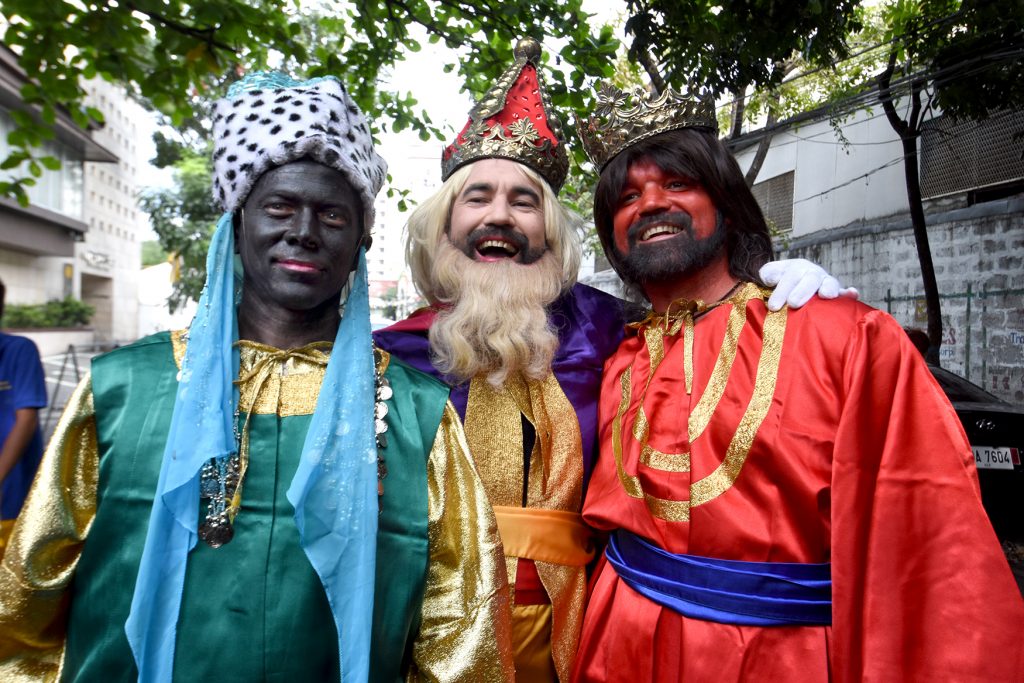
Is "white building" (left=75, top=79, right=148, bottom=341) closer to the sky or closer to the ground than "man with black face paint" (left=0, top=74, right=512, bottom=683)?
closer to the sky

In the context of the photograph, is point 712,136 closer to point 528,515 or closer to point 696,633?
point 528,515

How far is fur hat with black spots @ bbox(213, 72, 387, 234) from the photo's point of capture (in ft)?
5.49

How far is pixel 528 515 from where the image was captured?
7.06ft


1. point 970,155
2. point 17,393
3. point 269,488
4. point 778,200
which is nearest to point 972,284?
point 970,155

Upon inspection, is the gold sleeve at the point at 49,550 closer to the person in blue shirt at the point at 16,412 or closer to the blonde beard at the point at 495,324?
the blonde beard at the point at 495,324

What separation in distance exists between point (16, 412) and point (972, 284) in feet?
26.2

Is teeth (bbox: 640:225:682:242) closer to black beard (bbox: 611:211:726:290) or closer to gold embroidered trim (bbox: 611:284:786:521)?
black beard (bbox: 611:211:726:290)

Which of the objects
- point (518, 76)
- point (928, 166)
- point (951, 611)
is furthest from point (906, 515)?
point (928, 166)

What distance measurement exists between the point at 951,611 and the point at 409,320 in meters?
1.81

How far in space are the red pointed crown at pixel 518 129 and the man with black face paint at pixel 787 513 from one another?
726 mm

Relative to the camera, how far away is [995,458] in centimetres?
468

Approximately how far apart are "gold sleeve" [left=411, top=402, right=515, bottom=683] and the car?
4.03m

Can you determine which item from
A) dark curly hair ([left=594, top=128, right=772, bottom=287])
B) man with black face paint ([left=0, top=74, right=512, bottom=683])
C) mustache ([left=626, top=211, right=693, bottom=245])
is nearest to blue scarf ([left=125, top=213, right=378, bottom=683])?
man with black face paint ([left=0, top=74, right=512, bottom=683])

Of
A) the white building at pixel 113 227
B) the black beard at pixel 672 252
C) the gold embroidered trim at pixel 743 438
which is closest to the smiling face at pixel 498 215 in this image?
the black beard at pixel 672 252
